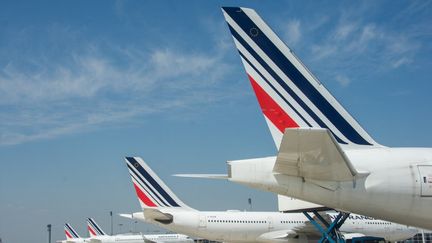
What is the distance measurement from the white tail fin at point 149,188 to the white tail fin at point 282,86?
2135 centimetres

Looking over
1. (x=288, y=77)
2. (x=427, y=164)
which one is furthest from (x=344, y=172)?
(x=288, y=77)

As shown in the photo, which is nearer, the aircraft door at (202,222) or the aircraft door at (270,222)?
the aircraft door at (202,222)

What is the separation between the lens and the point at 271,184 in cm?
732

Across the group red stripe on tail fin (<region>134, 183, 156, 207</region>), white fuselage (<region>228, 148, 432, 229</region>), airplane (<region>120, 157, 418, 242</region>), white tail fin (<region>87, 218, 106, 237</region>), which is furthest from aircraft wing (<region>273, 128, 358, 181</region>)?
white tail fin (<region>87, 218, 106, 237</region>)

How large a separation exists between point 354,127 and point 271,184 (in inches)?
85.9

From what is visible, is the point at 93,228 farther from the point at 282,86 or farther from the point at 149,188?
the point at 282,86

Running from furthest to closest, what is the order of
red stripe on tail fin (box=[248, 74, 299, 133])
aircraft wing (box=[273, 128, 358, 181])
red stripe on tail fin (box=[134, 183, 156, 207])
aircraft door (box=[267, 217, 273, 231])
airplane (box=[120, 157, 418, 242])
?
red stripe on tail fin (box=[134, 183, 156, 207]), aircraft door (box=[267, 217, 273, 231]), airplane (box=[120, 157, 418, 242]), red stripe on tail fin (box=[248, 74, 299, 133]), aircraft wing (box=[273, 128, 358, 181])

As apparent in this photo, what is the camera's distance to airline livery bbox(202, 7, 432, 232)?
669cm

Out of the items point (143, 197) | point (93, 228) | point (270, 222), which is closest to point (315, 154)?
point (270, 222)

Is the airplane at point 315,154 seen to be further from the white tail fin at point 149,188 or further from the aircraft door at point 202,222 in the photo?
the white tail fin at point 149,188

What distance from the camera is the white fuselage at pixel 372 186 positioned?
23.5 ft

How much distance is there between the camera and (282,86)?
8.20 metres

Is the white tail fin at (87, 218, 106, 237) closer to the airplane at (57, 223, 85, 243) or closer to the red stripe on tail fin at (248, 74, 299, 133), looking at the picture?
the airplane at (57, 223, 85, 243)

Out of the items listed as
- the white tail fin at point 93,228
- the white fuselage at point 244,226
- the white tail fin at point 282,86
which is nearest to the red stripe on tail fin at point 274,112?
the white tail fin at point 282,86
